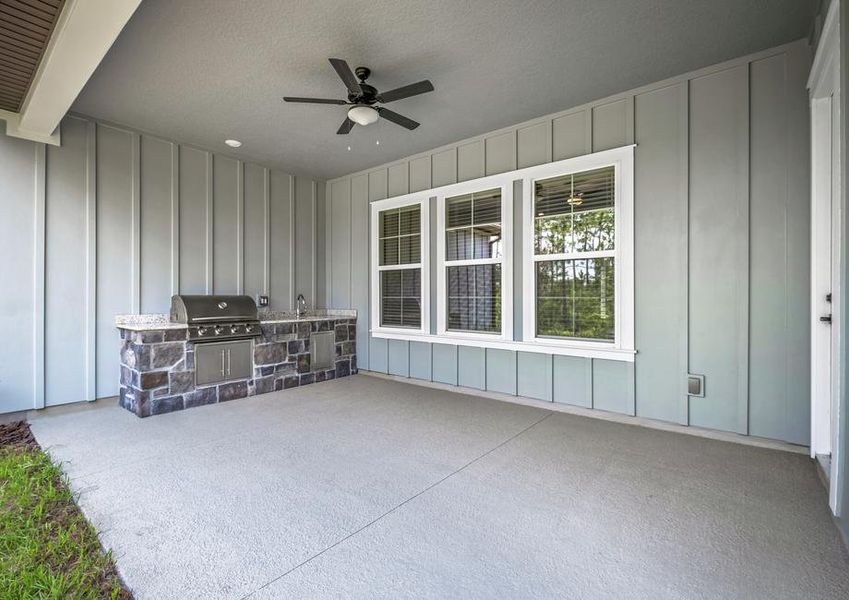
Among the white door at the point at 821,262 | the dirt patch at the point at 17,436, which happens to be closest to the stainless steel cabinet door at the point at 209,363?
the dirt patch at the point at 17,436

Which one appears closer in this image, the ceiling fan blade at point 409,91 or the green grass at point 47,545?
the green grass at point 47,545

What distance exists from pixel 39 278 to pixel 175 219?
56.2 inches

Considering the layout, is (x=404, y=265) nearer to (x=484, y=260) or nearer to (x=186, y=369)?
(x=484, y=260)

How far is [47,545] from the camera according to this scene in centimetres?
192

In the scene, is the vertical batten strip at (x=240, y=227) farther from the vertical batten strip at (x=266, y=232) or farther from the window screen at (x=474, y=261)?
the window screen at (x=474, y=261)

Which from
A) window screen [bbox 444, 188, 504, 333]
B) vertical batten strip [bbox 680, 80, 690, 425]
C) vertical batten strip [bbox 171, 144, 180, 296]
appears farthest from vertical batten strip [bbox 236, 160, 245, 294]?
vertical batten strip [bbox 680, 80, 690, 425]

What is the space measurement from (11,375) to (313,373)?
2.94 m

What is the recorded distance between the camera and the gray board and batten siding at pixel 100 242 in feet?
12.9

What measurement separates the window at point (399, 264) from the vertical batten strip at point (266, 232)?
4.92ft

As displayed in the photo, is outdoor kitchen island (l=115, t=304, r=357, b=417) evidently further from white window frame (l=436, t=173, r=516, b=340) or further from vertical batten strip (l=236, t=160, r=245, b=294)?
white window frame (l=436, t=173, r=516, b=340)

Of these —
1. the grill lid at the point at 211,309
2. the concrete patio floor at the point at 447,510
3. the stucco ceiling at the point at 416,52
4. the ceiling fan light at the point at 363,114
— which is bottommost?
the concrete patio floor at the point at 447,510

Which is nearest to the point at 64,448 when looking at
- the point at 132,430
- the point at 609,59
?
the point at 132,430

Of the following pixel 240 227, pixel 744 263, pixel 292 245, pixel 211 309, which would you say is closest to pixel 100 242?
pixel 211 309

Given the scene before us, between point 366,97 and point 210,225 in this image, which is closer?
point 366,97
